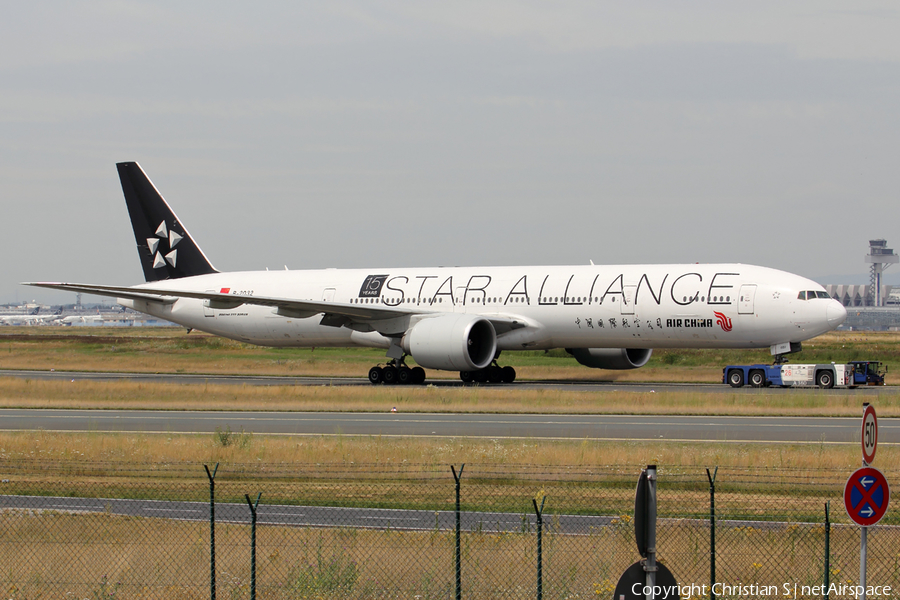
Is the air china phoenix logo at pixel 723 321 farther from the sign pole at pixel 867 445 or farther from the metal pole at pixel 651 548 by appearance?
the metal pole at pixel 651 548

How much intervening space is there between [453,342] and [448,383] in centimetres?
488

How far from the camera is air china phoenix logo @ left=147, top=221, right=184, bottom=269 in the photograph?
166 feet

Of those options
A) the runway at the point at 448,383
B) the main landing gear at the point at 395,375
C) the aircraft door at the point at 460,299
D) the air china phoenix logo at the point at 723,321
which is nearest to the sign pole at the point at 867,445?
the runway at the point at 448,383

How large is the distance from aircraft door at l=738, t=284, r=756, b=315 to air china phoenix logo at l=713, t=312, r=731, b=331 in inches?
20.6

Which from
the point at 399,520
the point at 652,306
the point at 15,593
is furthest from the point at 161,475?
the point at 652,306

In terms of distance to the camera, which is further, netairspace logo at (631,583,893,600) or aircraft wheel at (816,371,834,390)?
aircraft wheel at (816,371,834,390)

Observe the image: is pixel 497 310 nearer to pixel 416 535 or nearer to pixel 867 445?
pixel 416 535

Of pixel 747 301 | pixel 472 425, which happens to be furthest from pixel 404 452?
pixel 747 301

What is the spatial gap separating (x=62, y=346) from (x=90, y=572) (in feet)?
206

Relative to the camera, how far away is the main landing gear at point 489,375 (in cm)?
4209

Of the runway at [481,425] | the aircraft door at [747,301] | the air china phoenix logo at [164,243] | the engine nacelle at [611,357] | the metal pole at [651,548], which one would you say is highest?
the air china phoenix logo at [164,243]

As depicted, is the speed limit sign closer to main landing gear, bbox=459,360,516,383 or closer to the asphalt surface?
the asphalt surface

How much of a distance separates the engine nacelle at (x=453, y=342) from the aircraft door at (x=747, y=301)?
929cm

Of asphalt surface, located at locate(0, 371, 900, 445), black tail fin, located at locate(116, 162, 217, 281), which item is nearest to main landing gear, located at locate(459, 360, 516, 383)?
asphalt surface, located at locate(0, 371, 900, 445)
